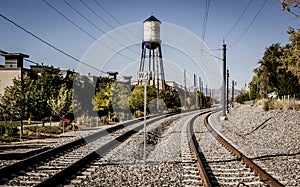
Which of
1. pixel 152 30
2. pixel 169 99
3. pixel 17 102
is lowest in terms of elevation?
pixel 17 102

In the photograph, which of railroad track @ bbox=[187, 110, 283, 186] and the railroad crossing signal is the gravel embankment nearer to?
railroad track @ bbox=[187, 110, 283, 186]

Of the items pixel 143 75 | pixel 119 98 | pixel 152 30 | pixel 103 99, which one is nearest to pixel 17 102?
pixel 143 75

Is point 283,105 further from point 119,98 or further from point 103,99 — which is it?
point 119,98

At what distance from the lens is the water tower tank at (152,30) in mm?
47562

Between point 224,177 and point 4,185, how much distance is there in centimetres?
538

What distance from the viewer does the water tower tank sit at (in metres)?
47.6

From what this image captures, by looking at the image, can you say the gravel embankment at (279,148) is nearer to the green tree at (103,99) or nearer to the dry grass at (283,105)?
the dry grass at (283,105)

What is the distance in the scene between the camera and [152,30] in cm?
4900

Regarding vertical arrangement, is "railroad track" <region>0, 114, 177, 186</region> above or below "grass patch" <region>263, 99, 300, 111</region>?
below

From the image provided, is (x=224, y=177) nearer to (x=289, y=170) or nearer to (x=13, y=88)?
(x=289, y=170)

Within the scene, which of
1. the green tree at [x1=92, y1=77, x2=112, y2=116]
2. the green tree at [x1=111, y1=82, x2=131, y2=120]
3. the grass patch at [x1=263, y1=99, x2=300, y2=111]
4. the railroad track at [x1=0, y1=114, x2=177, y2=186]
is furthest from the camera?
the green tree at [x1=111, y1=82, x2=131, y2=120]

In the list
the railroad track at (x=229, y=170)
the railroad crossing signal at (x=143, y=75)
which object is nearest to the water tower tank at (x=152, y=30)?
the railroad track at (x=229, y=170)

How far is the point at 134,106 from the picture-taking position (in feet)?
148

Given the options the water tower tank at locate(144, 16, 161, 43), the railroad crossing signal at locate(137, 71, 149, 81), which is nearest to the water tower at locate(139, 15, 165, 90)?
the water tower tank at locate(144, 16, 161, 43)
